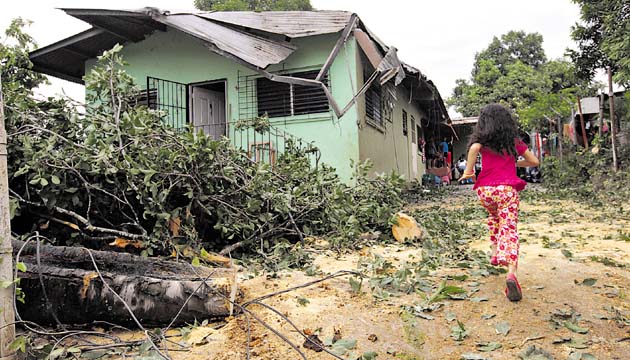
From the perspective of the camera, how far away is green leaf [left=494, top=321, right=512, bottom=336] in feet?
7.33

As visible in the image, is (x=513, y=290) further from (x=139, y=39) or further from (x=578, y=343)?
(x=139, y=39)

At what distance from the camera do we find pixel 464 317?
7.99 ft

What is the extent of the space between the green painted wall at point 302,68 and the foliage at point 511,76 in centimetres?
1658

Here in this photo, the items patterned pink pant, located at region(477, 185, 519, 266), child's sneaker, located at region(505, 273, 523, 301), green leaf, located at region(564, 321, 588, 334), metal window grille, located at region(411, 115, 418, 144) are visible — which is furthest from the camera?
metal window grille, located at region(411, 115, 418, 144)

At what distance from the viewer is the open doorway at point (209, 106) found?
29.0 ft

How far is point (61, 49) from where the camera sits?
9.03 metres

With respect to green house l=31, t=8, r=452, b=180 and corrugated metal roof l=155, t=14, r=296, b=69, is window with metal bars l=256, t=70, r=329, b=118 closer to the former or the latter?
green house l=31, t=8, r=452, b=180

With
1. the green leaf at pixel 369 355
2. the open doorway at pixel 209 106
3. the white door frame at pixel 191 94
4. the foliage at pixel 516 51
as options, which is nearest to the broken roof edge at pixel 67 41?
the white door frame at pixel 191 94

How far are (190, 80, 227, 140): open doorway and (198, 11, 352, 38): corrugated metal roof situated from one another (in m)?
1.27

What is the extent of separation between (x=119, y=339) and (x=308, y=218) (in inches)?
102

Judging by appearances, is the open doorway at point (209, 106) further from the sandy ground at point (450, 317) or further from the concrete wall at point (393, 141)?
the sandy ground at point (450, 317)

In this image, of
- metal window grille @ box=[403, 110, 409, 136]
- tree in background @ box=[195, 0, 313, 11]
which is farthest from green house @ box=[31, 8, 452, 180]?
tree in background @ box=[195, 0, 313, 11]

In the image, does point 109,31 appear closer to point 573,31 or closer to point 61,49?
point 61,49

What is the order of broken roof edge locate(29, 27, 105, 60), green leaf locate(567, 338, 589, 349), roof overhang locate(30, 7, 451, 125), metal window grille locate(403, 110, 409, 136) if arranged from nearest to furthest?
1. green leaf locate(567, 338, 589, 349)
2. roof overhang locate(30, 7, 451, 125)
3. broken roof edge locate(29, 27, 105, 60)
4. metal window grille locate(403, 110, 409, 136)
